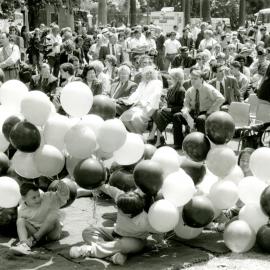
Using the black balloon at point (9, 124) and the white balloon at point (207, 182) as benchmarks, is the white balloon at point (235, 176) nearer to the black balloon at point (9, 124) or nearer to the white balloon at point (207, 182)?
the white balloon at point (207, 182)

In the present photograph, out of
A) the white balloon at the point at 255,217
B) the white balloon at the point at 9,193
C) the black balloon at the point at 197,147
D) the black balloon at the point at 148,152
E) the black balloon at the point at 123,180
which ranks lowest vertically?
the white balloon at the point at 255,217

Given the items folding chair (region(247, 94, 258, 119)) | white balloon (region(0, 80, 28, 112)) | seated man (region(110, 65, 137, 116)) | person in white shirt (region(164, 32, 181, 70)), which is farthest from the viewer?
person in white shirt (region(164, 32, 181, 70))

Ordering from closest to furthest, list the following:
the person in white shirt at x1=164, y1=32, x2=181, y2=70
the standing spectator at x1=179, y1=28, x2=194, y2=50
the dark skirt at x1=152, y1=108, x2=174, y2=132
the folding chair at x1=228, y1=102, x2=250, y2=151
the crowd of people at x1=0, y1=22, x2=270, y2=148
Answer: the folding chair at x1=228, y1=102, x2=250, y2=151 < the crowd of people at x1=0, y1=22, x2=270, y2=148 < the dark skirt at x1=152, y1=108, x2=174, y2=132 < the person in white shirt at x1=164, y1=32, x2=181, y2=70 < the standing spectator at x1=179, y1=28, x2=194, y2=50

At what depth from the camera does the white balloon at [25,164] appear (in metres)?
5.85

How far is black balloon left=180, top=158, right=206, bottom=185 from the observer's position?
240 inches

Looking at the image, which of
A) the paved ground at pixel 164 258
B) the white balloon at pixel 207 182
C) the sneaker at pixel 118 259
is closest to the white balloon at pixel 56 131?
Answer: the paved ground at pixel 164 258

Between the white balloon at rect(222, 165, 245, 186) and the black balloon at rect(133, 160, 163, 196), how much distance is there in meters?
0.85

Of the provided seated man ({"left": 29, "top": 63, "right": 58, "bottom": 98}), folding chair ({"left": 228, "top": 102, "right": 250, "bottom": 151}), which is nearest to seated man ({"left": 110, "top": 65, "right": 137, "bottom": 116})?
seated man ({"left": 29, "top": 63, "right": 58, "bottom": 98})

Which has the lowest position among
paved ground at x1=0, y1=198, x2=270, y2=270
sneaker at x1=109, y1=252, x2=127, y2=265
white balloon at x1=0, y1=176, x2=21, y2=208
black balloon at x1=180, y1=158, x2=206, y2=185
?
paved ground at x1=0, y1=198, x2=270, y2=270

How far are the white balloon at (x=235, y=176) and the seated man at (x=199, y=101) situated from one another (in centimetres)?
416

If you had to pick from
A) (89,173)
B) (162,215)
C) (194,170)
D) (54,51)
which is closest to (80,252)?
(89,173)

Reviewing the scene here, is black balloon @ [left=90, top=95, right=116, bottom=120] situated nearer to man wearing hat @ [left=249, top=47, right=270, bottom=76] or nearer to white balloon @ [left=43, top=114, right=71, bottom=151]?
white balloon @ [left=43, top=114, right=71, bottom=151]

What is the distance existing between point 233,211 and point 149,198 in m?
1.13

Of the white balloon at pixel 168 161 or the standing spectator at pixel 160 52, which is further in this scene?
the standing spectator at pixel 160 52
